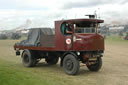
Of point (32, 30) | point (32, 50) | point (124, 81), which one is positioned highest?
point (32, 30)

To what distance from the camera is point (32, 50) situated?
1353 centimetres

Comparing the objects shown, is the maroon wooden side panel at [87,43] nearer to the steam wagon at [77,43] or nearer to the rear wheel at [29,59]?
the steam wagon at [77,43]

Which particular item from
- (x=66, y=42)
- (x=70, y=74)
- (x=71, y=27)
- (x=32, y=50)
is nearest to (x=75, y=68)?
(x=70, y=74)

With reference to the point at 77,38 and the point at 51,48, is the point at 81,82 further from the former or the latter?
the point at 51,48

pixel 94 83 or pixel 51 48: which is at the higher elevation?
pixel 51 48

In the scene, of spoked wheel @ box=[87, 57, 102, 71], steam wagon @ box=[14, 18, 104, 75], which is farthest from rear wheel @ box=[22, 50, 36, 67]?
spoked wheel @ box=[87, 57, 102, 71]

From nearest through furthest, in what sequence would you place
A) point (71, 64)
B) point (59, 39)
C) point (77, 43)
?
point (77, 43)
point (71, 64)
point (59, 39)

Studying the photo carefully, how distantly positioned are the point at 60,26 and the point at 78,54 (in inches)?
68.2

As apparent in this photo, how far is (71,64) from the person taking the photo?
10.7 metres

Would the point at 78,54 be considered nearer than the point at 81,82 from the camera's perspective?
No

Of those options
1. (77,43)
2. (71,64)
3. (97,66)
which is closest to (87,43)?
(77,43)

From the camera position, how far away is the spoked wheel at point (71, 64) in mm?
10406

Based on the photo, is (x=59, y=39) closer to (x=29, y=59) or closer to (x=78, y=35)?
(x=78, y=35)

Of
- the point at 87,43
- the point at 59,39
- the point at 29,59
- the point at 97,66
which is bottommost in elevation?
the point at 97,66
